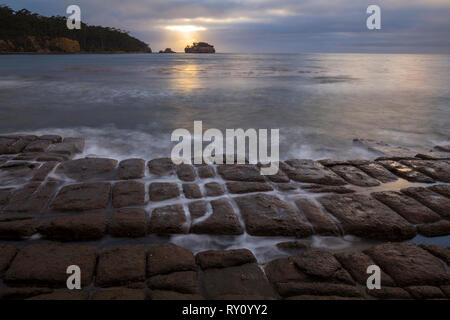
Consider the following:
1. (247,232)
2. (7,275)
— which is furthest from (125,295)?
(247,232)

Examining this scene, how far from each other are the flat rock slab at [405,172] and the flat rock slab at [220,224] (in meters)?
2.45

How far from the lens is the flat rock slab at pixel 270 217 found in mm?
2562

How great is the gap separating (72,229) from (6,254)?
45 centimetres

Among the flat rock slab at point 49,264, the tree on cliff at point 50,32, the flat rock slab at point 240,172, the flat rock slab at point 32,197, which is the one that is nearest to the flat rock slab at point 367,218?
the flat rock slab at point 240,172

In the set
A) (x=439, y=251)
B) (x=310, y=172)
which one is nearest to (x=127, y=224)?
(x=310, y=172)

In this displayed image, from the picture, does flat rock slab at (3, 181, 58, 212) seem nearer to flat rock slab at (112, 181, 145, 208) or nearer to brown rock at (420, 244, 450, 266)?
flat rock slab at (112, 181, 145, 208)

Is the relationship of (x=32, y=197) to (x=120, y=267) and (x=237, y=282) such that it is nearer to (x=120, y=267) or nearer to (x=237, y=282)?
(x=120, y=267)

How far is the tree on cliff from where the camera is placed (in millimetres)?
66188

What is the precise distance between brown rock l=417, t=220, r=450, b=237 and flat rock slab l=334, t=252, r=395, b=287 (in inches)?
31.7

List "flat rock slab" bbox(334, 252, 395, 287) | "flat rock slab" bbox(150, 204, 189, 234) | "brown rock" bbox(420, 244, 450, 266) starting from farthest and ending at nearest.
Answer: "flat rock slab" bbox(150, 204, 189, 234) → "brown rock" bbox(420, 244, 450, 266) → "flat rock slab" bbox(334, 252, 395, 287)

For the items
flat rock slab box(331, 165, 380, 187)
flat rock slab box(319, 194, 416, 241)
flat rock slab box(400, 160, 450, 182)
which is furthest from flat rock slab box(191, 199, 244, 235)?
flat rock slab box(400, 160, 450, 182)

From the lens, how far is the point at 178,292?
188cm

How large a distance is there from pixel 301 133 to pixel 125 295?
4.95 m
